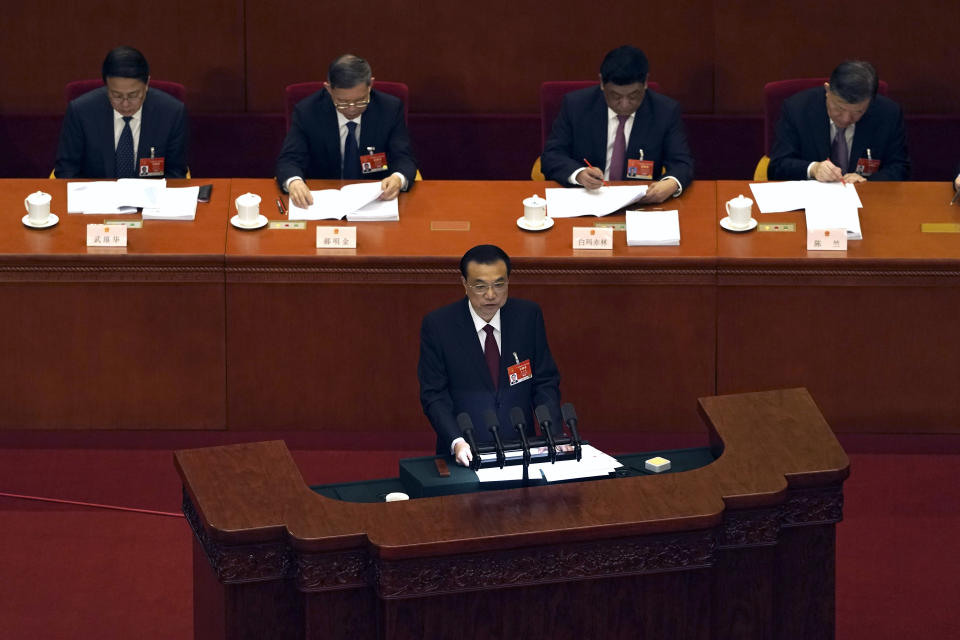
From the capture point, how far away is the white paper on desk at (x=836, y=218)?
5.35m

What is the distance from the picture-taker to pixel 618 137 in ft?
19.9

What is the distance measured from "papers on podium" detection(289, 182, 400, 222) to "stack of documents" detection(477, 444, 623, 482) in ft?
6.60

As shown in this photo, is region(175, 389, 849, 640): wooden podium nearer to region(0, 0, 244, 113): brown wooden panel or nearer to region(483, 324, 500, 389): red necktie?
region(483, 324, 500, 389): red necktie

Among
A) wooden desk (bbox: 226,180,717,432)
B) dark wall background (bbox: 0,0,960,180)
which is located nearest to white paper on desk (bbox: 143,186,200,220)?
wooden desk (bbox: 226,180,717,432)

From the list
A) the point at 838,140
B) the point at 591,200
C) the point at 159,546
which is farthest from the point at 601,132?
the point at 159,546

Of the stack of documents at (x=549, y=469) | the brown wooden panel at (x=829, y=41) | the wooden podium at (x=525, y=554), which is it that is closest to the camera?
the wooden podium at (x=525, y=554)

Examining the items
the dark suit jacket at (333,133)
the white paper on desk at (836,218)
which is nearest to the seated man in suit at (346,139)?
the dark suit jacket at (333,133)

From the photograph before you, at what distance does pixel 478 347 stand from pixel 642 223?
1.19 m

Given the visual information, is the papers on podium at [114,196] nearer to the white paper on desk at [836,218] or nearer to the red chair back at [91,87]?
the red chair back at [91,87]

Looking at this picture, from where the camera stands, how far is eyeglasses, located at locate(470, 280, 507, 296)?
169 inches

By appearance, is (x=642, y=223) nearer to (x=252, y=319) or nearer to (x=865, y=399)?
(x=865, y=399)

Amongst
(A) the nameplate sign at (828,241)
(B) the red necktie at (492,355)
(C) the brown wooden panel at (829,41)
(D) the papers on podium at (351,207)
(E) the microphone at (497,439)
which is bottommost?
(E) the microphone at (497,439)

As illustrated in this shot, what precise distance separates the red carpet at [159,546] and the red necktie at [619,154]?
1.53 meters

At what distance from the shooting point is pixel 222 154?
7.36 metres
